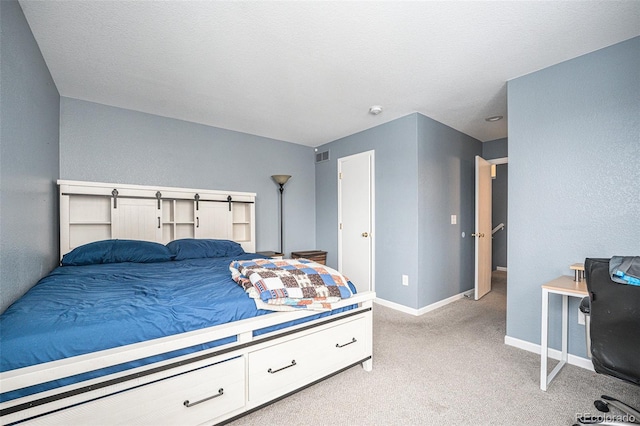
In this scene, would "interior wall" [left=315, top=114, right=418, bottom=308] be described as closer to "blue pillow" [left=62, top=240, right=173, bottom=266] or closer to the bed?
the bed

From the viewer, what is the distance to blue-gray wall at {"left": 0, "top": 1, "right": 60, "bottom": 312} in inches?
61.2

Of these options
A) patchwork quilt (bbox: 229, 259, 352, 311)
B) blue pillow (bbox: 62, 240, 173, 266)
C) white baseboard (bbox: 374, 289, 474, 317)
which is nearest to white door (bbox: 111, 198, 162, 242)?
blue pillow (bbox: 62, 240, 173, 266)

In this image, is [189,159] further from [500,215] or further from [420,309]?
[500,215]

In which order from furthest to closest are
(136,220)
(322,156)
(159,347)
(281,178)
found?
(322,156)
(281,178)
(136,220)
(159,347)

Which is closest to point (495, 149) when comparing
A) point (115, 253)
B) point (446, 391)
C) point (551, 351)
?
point (551, 351)

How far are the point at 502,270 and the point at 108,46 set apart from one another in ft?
24.1

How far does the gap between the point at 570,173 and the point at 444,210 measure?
62.5 inches

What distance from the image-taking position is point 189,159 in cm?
382

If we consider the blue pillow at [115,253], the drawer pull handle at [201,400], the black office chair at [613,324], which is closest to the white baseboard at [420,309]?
the black office chair at [613,324]

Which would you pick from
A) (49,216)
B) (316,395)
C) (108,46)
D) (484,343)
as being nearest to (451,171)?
(484,343)

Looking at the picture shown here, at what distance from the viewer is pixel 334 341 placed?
1.91 metres

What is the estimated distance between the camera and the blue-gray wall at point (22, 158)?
156 cm

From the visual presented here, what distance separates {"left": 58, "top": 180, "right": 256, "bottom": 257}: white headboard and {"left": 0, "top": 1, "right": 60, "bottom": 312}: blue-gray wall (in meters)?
0.41

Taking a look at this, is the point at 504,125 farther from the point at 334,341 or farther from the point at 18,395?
the point at 18,395
